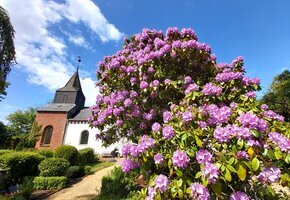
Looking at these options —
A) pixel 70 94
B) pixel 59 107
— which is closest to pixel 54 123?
pixel 59 107

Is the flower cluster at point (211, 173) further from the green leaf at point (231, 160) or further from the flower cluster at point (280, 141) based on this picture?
the flower cluster at point (280, 141)

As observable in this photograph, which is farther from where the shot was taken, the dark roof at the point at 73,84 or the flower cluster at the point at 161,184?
the dark roof at the point at 73,84

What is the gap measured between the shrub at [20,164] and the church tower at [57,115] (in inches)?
Answer: 731

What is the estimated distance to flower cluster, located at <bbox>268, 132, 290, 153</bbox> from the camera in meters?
3.00

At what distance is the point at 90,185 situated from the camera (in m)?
11.9

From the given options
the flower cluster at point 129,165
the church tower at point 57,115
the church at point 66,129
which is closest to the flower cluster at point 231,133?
the flower cluster at point 129,165

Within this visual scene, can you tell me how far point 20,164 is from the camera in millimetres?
11586

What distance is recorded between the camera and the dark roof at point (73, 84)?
35312 millimetres

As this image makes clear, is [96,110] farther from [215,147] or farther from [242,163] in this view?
[242,163]

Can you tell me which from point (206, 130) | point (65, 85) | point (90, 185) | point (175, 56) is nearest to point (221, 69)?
point (175, 56)

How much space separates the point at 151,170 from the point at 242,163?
7.48 ft

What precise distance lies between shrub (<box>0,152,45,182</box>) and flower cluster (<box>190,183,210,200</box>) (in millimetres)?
10847

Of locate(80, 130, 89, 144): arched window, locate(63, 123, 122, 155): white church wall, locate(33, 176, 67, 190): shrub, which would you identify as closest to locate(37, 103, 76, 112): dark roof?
locate(63, 123, 122, 155): white church wall

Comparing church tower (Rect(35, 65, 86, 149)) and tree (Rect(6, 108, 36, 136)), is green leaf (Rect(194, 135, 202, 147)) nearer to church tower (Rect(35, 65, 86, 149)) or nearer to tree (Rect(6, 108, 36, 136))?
church tower (Rect(35, 65, 86, 149))
